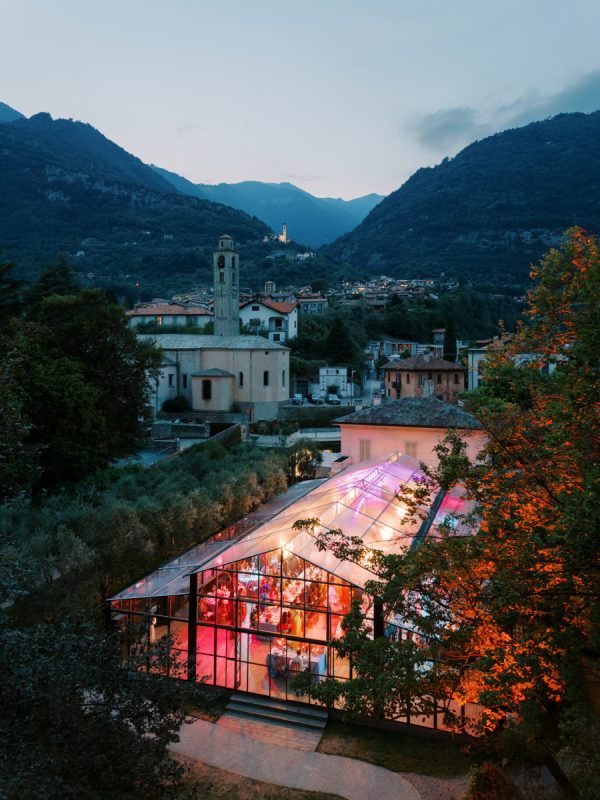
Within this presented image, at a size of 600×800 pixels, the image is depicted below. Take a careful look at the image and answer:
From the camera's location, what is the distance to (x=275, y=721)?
39.2ft

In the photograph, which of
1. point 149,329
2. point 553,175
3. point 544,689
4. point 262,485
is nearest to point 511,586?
point 544,689

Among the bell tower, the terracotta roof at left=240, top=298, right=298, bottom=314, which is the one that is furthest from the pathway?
the terracotta roof at left=240, top=298, right=298, bottom=314

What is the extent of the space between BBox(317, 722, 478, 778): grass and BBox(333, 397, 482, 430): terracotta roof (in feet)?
48.1

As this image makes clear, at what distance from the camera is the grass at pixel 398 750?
33.7 ft

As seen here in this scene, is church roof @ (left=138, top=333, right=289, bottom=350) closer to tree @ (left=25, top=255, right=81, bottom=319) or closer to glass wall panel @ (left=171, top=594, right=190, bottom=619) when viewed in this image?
tree @ (left=25, top=255, right=81, bottom=319)

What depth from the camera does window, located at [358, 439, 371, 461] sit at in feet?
85.9

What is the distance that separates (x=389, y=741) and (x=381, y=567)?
216 inches

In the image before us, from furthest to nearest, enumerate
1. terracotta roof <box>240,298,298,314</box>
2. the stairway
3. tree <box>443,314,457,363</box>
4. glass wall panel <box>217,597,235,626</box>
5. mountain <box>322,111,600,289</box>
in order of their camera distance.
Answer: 1. mountain <box>322,111,600,289</box>
2. terracotta roof <box>240,298,298,314</box>
3. tree <box>443,314,457,363</box>
4. glass wall panel <box>217,597,235,626</box>
5. the stairway

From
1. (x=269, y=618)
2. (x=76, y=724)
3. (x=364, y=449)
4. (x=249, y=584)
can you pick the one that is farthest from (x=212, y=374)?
(x=76, y=724)

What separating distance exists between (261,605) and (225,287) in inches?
1632

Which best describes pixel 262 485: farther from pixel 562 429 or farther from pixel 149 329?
pixel 149 329

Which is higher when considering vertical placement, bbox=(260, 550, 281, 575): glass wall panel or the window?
the window

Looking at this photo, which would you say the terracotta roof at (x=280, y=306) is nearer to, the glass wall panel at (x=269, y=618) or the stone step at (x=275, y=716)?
the glass wall panel at (x=269, y=618)

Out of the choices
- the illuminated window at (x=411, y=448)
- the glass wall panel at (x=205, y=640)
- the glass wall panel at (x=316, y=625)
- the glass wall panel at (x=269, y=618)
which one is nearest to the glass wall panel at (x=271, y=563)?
the glass wall panel at (x=269, y=618)
